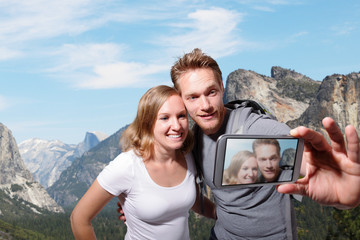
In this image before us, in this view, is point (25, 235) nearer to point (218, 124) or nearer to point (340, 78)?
point (340, 78)

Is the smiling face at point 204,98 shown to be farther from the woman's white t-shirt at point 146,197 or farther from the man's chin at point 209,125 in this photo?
the woman's white t-shirt at point 146,197

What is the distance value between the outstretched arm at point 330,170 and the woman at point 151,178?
1.77 m

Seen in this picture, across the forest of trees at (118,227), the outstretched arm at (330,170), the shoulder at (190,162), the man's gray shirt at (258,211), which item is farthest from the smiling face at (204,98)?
the forest of trees at (118,227)

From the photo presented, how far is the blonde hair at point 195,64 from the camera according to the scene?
15.8 feet

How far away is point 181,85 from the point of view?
489 cm

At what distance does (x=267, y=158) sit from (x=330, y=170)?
2.16 ft

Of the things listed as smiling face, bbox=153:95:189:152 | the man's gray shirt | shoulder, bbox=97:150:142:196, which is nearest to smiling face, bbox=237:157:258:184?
the man's gray shirt

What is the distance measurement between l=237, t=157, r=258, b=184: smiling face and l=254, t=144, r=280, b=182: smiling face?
5cm

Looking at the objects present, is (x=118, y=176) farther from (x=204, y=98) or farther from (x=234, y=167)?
(x=234, y=167)

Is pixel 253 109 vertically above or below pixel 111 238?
above

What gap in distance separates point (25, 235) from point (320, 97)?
418ft

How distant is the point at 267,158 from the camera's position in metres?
3.24

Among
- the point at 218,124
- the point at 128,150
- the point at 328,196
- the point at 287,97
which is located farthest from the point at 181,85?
the point at 287,97

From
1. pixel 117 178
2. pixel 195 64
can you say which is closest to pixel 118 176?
pixel 117 178
